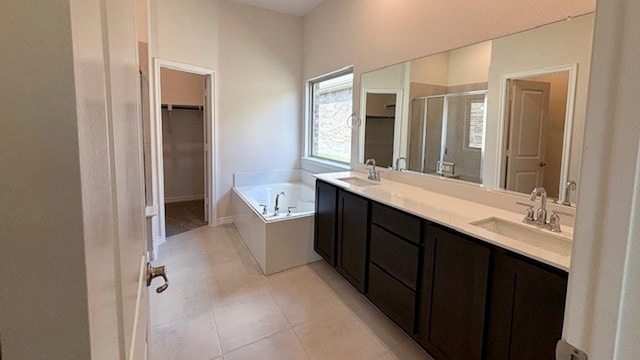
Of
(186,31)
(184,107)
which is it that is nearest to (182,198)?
(184,107)

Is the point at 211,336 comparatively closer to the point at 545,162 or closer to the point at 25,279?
the point at 25,279

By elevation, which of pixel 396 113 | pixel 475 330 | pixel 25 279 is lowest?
pixel 475 330

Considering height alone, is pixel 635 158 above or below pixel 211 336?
above

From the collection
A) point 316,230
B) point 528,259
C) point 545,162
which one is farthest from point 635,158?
point 316,230

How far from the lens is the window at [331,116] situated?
4.00 metres

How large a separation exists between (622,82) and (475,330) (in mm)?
1460

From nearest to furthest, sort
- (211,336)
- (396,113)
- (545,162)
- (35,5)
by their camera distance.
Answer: (35,5) < (545,162) < (211,336) < (396,113)

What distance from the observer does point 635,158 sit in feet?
1.39

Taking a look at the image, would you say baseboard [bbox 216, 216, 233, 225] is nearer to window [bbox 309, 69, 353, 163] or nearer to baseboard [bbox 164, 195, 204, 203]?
window [bbox 309, 69, 353, 163]

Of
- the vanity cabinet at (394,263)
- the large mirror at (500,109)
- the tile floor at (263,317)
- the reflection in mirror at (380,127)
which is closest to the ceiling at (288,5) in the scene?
the reflection in mirror at (380,127)

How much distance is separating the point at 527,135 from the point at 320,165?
2.84 metres

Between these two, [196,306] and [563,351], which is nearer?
[563,351]

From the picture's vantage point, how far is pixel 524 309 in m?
1.35

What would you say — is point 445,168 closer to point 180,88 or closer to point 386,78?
point 386,78
